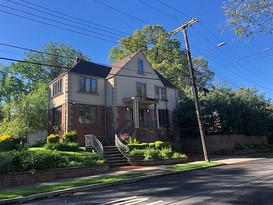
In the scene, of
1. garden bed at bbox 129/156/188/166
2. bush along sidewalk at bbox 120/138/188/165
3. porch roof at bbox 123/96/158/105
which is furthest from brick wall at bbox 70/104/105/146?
garden bed at bbox 129/156/188/166

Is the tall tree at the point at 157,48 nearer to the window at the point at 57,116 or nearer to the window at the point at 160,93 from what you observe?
the window at the point at 160,93

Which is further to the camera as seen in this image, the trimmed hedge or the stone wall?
the stone wall

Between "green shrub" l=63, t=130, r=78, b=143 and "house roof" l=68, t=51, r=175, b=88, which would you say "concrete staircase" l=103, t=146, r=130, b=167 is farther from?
"house roof" l=68, t=51, r=175, b=88

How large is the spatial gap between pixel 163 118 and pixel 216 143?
6.63m

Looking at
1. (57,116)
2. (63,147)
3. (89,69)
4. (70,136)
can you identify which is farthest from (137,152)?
(89,69)

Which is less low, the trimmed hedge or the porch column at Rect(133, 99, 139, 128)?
the porch column at Rect(133, 99, 139, 128)

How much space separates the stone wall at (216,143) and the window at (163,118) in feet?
11.0

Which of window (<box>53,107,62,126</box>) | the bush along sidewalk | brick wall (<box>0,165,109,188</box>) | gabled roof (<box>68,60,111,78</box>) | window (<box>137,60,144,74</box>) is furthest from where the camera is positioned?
window (<box>137,60,144,74</box>)

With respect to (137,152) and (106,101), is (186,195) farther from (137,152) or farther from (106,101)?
(106,101)

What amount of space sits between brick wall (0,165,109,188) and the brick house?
33.9 feet

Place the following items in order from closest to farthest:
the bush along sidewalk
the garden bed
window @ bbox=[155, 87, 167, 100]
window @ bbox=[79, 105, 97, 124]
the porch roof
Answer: the garden bed
the bush along sidewalk
window @ bbox=[79, 105, 97, 124]
the porch roof
window @ bbox=[155, 87, 167, 100]

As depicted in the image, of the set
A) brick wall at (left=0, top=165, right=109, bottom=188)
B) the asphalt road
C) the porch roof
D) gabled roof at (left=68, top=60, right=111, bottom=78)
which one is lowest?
the asphalt road

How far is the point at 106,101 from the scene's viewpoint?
29.1 meters

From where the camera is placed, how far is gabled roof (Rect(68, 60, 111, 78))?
91.6ft
